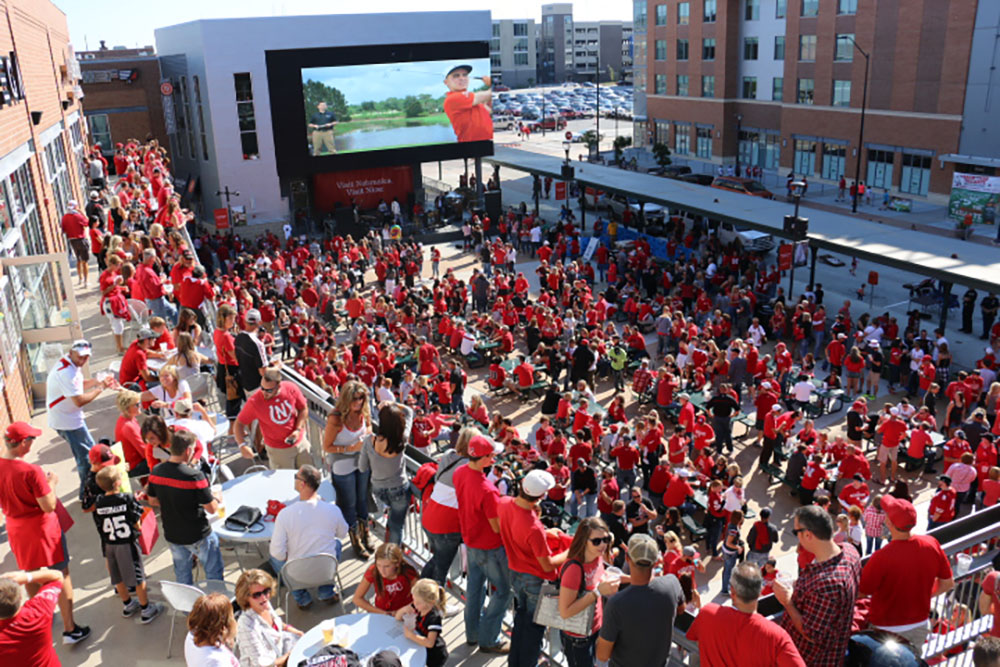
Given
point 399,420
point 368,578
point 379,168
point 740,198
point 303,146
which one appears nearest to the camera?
point 368,578

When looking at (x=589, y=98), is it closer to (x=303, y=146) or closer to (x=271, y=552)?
(x=303, y=146)

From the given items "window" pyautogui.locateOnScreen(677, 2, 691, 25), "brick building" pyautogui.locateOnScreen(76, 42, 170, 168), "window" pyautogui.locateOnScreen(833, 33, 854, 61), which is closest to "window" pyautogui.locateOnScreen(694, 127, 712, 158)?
"window" pyautogui.locateOnScreen(677, 2, 691, 25)

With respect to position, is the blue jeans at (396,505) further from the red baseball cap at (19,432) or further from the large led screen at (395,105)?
the large led screen at (395,105)

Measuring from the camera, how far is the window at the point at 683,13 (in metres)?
57.6

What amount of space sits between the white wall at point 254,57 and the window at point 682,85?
25589 mm

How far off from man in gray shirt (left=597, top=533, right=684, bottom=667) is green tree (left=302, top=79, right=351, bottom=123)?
1465 inches

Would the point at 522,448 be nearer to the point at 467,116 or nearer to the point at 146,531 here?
the point at 146,531

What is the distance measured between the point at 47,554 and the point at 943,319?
831 inches

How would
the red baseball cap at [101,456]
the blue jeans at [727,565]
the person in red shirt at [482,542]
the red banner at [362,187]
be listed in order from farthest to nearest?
1. the red banner at [362,187]
2. the blue jeans at [727,565]
3. the red baseball cap at [101,456]
4. the person in red shirt at [482,542]

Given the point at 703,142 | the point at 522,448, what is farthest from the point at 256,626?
the point at 703,142

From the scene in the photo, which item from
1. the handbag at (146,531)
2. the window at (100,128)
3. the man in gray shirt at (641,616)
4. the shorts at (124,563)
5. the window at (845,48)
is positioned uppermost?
the window at (845,48)

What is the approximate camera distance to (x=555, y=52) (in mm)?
145750

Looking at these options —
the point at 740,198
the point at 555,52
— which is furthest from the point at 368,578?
the point at 555,52

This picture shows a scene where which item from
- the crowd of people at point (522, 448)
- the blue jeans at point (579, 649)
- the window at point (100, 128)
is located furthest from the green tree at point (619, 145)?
the blue jeans at point (579, 649)
